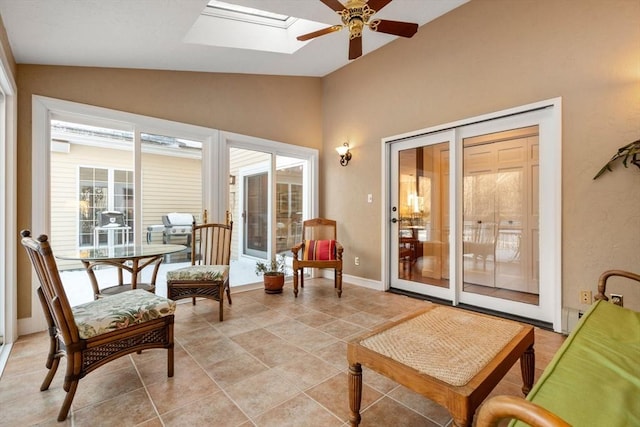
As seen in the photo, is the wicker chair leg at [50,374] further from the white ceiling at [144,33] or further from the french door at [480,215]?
the french door at [480,215]

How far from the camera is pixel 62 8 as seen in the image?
208cm

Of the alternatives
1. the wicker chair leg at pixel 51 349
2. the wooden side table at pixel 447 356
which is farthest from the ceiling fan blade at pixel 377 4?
the wicker chair leg at pixel 51 349

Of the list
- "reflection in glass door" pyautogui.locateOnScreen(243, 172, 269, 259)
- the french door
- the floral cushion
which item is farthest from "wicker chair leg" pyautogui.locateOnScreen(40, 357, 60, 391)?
the french door

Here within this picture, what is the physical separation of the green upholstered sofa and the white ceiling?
296cm

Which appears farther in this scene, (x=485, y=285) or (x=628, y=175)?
(x=485, y=285)

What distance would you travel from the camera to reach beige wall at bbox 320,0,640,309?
2.44m

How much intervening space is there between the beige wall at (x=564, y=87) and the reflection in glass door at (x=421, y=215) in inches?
10.0

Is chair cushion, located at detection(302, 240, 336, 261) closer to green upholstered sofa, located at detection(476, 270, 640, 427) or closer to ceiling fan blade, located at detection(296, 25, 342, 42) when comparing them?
ceiling fan blade, located at detection(296, 25, 342, 42)

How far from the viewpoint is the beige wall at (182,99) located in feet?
8.71

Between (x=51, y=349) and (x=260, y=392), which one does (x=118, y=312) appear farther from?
(x=260, y=392)

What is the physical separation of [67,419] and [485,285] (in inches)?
149

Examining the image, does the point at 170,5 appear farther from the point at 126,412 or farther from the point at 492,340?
the point at 492,340

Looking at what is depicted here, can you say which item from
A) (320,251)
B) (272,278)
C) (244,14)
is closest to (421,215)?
(320,251)

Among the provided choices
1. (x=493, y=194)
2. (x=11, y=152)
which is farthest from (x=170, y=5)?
(x=493, y=194)
